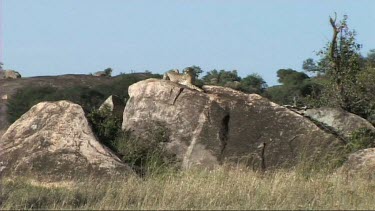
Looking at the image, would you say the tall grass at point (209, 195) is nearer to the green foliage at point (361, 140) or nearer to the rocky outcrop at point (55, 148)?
the rocky outcrop at point (55, 148)

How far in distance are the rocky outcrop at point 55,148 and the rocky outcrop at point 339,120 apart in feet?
16.5

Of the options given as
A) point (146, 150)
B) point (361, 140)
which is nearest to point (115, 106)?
point (146, 150)

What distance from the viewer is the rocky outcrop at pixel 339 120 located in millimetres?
16391

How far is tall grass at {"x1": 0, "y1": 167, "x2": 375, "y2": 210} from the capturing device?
30.3ft

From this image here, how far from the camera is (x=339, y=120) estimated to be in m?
16.7

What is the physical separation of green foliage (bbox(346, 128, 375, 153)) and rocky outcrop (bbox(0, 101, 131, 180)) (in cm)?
464

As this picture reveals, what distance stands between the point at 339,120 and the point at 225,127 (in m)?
2.83

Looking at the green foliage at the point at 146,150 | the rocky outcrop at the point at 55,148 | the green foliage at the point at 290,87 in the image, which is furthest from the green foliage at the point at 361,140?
the green foliage at the point at 290,87

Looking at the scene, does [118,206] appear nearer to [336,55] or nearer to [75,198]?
[75,198]

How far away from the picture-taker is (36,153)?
14688 mm

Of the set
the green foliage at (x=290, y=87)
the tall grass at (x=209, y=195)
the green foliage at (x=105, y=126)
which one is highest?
the green foliage at (x=290, y=87)

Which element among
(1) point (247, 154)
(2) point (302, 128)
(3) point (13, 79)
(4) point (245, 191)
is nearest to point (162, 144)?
(1) point (247, 154)

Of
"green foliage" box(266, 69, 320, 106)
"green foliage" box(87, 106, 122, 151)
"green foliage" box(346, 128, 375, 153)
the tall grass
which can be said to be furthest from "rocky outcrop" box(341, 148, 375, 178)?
"green foliage" box(266, 69, 320, 106)

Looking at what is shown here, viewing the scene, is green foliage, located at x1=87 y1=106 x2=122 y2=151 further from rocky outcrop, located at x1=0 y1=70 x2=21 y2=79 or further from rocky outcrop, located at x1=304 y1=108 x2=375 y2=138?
rocky outcrop, located at x1=0 y1=70 x2=21 y2=79
